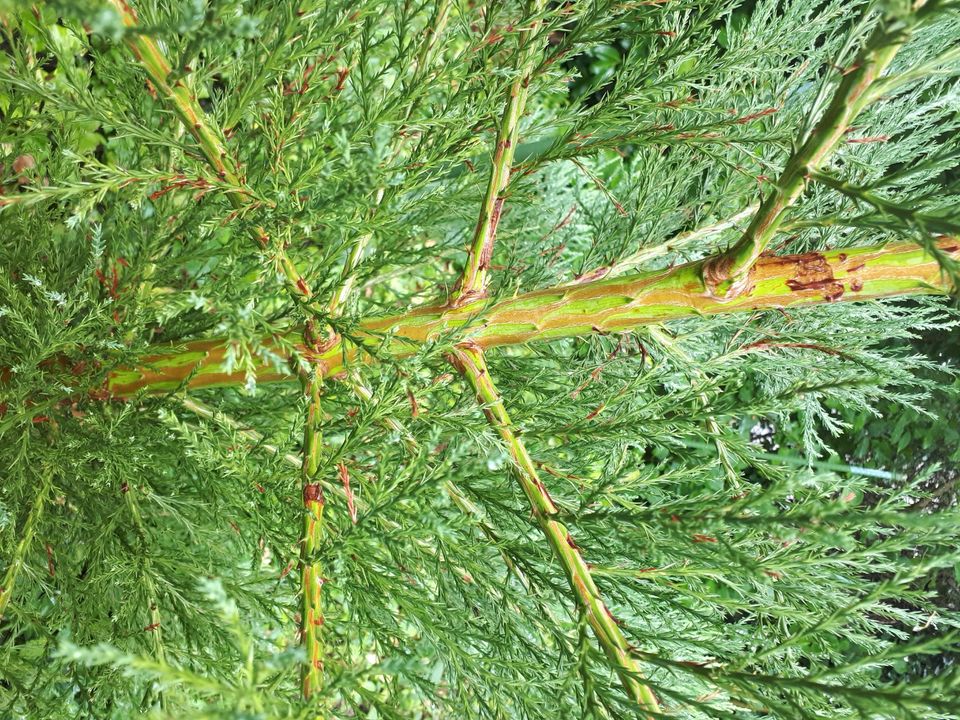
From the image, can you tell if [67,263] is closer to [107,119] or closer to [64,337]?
[64,337]

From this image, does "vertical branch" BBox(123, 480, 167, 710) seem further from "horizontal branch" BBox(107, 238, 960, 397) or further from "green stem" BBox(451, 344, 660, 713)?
"green stem" BBox(451, 344, 660, 713)

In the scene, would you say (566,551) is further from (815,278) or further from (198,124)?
(198,124)

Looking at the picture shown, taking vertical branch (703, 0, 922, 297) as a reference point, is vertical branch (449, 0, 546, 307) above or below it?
above

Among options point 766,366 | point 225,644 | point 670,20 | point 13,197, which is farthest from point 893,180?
point 225,644

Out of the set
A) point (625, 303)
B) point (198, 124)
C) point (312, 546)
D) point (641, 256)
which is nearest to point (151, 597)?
point (312, 546)

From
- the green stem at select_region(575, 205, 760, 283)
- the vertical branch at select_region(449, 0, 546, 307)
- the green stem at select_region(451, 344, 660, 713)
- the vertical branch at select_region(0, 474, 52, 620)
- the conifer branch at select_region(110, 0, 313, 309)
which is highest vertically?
the conifer branch at select_region(110, 0, 313, 309)

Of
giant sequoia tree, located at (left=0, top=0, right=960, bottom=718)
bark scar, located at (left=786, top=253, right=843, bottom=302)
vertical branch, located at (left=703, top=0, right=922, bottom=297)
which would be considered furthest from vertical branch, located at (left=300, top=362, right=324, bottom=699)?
bark scar, located at (left=786, top=253, right=843, bottom=302)
